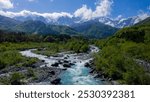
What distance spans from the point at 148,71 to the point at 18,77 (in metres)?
7.95

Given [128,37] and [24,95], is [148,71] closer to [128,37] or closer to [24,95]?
[24,95]

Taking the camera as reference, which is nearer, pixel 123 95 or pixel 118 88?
pixel 123 95

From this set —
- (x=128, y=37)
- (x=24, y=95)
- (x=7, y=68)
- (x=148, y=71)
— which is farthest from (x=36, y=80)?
(x=128, y=37)

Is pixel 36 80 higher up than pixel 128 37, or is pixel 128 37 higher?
pixel 128 37

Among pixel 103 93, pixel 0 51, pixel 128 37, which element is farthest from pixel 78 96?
pixel 128 37

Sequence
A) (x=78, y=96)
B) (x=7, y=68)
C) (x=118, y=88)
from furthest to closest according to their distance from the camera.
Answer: (x=7, y=68)
(x=118, y=88)
(x=78, y=96)

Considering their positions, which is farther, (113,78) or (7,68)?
(7,68)

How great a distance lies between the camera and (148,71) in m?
18.2

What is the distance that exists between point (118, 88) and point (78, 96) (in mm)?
1516

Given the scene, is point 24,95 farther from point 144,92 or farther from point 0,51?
point 0,51

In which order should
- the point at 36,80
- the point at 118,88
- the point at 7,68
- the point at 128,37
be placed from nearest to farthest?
the point at 118,88 < the point at 36,80 < the point at 7,68 < the point at 128,37

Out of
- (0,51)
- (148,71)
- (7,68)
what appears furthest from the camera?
(0,51)

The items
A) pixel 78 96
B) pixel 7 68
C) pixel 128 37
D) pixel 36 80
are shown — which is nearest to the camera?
pixel 78 96

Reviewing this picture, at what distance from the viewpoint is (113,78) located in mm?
19344
